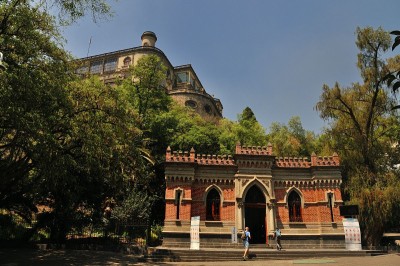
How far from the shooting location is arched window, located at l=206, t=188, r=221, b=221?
22.7 meters

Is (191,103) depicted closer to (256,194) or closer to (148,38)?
(148,38)

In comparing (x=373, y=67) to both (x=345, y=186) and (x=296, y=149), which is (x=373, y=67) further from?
(x=296, y=149)

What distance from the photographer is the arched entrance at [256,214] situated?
23.3m

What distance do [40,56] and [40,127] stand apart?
3.07 m

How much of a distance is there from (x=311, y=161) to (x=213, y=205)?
26.4ft

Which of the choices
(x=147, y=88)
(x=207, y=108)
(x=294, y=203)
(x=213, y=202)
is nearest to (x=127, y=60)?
(x=207, y=108)

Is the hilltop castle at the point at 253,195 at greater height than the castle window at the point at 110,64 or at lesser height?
lesser

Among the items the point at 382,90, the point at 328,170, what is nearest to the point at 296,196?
the point at 328,170

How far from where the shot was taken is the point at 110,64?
58406mm

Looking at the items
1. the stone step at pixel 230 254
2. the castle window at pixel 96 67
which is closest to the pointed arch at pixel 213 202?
the stone step at pixel 230 254

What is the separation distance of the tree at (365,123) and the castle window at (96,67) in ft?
144

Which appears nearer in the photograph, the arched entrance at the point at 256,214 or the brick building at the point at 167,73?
the arched entrance at the point at 256,214

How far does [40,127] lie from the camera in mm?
11836

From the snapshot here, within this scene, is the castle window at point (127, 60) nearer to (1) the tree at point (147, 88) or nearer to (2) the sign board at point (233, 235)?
(1) the tree at point (147, 88)
